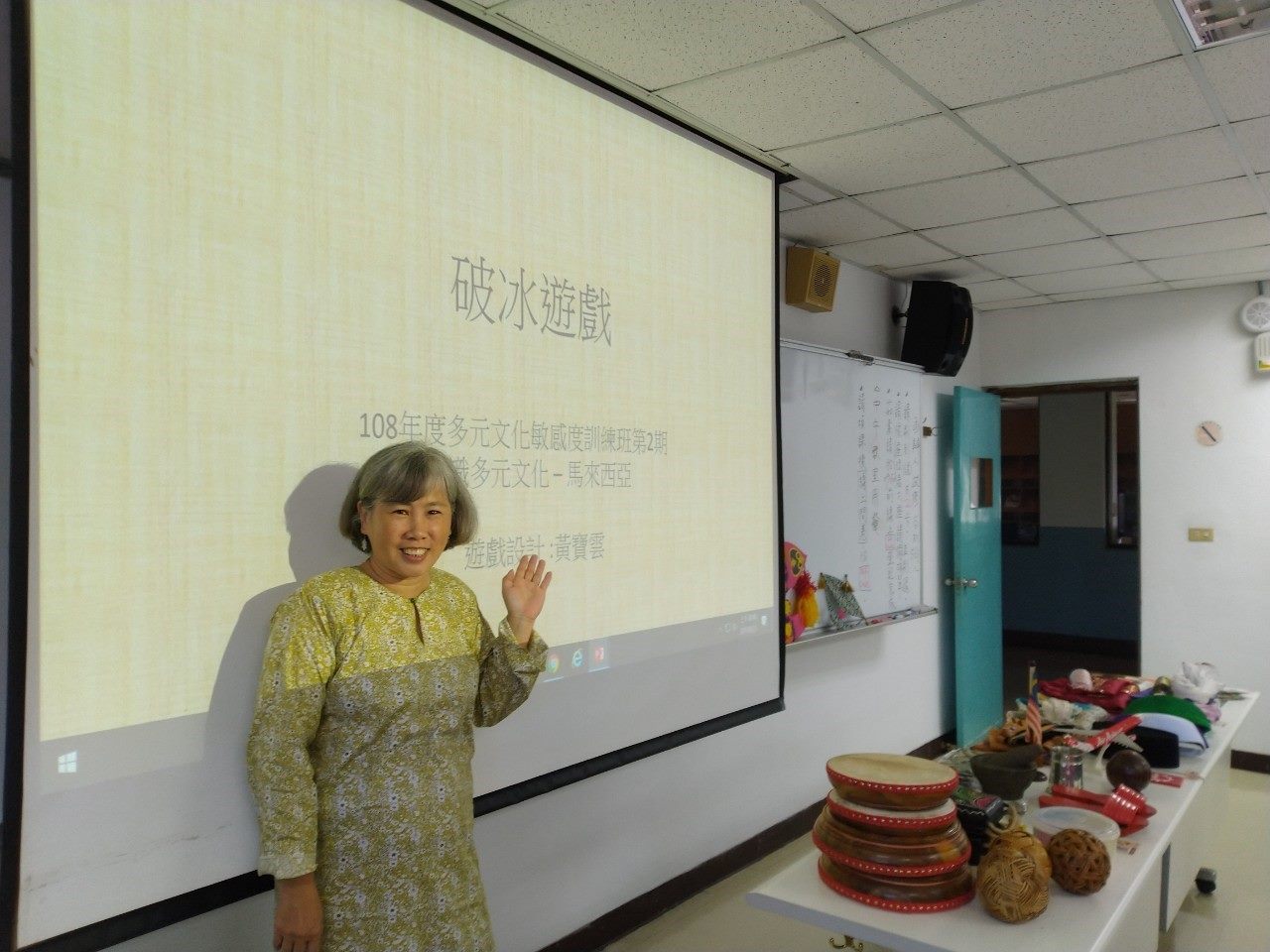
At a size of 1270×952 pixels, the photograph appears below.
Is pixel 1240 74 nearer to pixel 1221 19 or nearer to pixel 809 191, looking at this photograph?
pixel 1221 19

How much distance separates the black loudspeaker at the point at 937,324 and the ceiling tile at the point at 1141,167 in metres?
1.24

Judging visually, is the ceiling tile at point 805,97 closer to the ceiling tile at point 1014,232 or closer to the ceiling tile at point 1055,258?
the ceiling tile at point 1014,232

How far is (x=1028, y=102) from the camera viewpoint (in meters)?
2.49

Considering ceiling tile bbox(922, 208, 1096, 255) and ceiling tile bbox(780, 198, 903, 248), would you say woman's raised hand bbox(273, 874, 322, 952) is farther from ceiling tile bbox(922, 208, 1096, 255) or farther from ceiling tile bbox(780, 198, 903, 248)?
ceiling tile bbox(922, 208, 1096, 255)

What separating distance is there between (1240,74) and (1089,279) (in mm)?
2425

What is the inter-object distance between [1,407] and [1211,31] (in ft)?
8.71

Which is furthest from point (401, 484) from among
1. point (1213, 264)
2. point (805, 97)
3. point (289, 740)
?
point (1213, 264)

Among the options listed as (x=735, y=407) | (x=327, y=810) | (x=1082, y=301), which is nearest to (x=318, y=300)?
(x=327, y=810)

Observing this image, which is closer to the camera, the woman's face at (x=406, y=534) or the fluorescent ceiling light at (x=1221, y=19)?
the woman's face at (x=406, y=534)

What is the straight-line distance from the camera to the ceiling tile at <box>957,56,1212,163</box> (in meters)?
2.35

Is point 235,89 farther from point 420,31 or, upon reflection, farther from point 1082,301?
point 1082,301

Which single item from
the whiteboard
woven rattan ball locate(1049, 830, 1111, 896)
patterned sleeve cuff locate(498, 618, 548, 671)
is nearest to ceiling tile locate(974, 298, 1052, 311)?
the whiteboard

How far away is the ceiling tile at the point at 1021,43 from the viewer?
2004 mm

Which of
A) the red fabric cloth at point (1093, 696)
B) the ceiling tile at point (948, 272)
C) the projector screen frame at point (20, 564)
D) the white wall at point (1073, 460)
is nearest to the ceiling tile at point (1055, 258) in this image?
the ceiling tile at point (948, 272)
